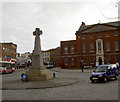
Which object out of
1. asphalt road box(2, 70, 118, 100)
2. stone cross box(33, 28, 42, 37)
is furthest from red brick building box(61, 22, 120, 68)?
asphalt road box(2, 70, 118, 100)

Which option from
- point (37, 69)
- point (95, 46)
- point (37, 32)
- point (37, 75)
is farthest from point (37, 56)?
point (95, 46)

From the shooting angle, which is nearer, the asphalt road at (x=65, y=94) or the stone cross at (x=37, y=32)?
the asphalt road at (x=65, y=94)

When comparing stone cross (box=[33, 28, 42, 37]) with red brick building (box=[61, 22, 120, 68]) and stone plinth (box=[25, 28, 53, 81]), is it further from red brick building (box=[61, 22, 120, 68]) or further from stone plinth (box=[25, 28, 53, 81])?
red brick building (box=[61, 22, 120, 68])

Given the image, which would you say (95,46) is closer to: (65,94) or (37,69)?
(37,69)

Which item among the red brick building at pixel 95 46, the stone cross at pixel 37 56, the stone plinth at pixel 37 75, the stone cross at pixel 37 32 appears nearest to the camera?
the stone plinth at pixel 37 75

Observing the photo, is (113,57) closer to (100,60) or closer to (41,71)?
(100,60)

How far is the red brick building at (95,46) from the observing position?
42.3 m

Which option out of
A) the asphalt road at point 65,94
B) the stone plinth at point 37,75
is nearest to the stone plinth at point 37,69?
the stone plinth at point 37,75

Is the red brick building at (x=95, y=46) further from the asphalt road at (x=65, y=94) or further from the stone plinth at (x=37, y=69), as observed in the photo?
the asphalt road at (x=65, y=94)

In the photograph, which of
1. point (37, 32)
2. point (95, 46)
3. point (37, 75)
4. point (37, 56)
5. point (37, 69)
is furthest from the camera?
point (95, 46)

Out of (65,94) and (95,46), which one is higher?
(95,46)

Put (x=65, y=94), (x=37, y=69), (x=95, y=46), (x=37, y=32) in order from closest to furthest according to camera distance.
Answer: (x=65, y=94) < (x=37, y=69) < (x=37, y=32) < (x=95, y=46)

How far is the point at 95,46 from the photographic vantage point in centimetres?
4422

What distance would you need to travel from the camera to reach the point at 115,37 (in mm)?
42219
